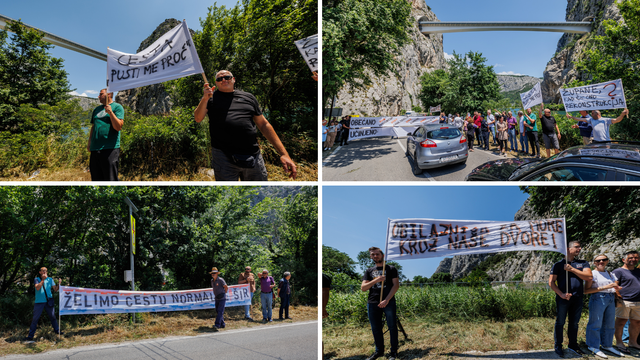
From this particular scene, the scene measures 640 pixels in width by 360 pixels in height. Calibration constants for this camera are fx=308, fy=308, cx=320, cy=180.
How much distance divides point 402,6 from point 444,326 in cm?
969

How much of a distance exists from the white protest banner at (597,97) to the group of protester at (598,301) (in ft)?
15.6

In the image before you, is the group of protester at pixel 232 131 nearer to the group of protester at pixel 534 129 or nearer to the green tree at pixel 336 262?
the green tree at pixel 336 262

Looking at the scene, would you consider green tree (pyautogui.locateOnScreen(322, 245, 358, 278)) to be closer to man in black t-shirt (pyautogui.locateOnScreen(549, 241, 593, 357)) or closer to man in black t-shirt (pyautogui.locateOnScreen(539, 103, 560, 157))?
man in black t-shirt (pyautogui.locateOnScreen(549, 241, 593, 357))

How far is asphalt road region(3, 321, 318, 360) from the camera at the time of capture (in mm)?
4666

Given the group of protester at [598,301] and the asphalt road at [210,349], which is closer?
the group of protester at [598,301]

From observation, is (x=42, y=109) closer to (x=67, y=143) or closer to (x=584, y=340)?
(x=67, y=143)

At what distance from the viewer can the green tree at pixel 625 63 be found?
397 inches

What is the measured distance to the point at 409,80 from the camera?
73.8 m

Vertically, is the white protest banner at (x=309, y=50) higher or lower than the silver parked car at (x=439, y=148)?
higher

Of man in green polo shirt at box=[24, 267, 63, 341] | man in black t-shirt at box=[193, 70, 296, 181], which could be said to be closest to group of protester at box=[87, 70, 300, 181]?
man in black t-shirt at box=[193, 70, 296, 181]

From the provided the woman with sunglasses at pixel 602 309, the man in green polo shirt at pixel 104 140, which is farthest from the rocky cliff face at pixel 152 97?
the woman with sunglasses at pixel 602 309

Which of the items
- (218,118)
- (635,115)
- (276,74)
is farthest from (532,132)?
(218,118)

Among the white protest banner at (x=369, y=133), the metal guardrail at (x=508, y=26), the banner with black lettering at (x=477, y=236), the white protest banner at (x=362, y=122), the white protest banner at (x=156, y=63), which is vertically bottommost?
the banner with black lettering at (x=477, y=236)

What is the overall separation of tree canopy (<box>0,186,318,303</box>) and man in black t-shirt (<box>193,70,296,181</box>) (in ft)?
17.2
